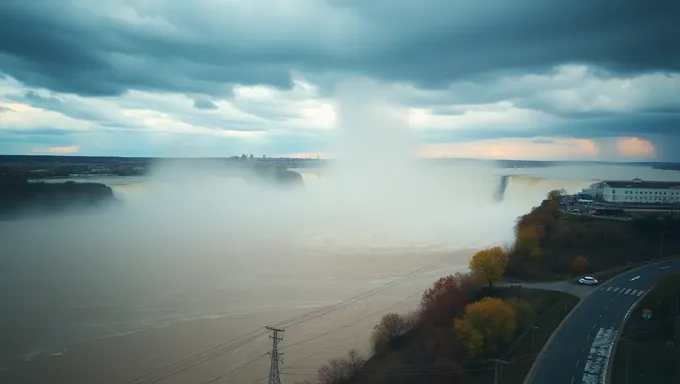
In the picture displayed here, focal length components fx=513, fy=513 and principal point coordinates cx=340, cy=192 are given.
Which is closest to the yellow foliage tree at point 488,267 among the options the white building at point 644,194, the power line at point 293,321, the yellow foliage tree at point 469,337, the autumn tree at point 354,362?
the power line at point 293,321

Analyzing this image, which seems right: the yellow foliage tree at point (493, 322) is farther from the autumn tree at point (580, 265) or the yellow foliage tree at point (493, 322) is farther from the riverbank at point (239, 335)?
the autumn tree at point (580, 265)

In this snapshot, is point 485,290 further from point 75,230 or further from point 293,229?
point 75,230

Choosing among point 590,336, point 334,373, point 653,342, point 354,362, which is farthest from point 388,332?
point 653,342

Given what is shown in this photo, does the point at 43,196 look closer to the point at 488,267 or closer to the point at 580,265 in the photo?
the point at 488,267

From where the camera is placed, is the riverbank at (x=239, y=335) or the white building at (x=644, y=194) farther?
the white building at (x=644, y=194)

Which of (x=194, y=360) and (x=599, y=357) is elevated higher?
(x=599, y=357)
